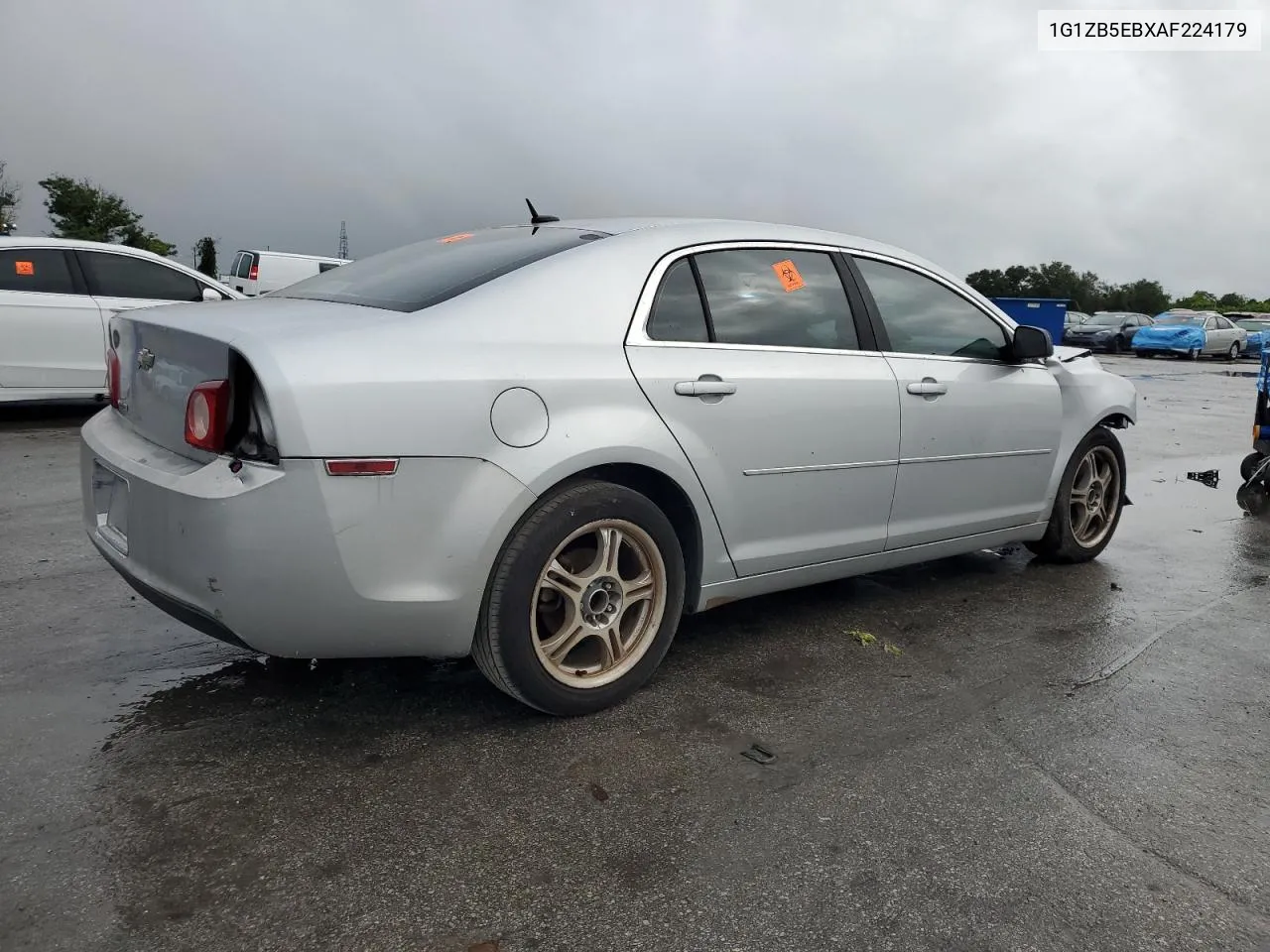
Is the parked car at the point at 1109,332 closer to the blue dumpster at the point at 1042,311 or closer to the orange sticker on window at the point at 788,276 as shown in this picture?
the blue dumpster at the point at 1042,311

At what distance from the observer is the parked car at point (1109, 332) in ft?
106

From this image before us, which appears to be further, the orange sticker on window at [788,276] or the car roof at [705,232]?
the orange sticker on window at [788,276]

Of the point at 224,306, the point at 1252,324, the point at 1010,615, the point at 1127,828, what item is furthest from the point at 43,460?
the point at 1252,324

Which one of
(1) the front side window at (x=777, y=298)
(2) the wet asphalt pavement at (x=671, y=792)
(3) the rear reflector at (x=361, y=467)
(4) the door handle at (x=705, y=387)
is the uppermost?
(1) the front side window at (x=777, y=298)

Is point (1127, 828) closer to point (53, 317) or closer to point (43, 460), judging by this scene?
point (43, 460)

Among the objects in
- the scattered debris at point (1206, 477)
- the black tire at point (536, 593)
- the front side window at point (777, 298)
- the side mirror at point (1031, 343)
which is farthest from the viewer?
the scattered debris at point (1206, 477)

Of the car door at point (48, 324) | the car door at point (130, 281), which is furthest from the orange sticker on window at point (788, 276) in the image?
the car door at point (48, 324)

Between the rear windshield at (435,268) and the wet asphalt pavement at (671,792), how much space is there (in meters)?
1.29

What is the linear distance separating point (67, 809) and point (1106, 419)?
191 inches

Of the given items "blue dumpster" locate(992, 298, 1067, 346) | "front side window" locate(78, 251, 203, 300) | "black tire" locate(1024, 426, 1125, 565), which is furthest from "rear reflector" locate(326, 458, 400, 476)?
"blue dumpster" locate(992, 298, 1067, 346)

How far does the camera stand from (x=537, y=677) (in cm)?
297

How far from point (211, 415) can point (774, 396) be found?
182cm

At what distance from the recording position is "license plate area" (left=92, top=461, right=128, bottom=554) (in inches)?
117

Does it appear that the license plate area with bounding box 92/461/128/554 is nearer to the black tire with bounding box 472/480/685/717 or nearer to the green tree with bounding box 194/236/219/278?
the black tire with bounding box 472/480/685/717
